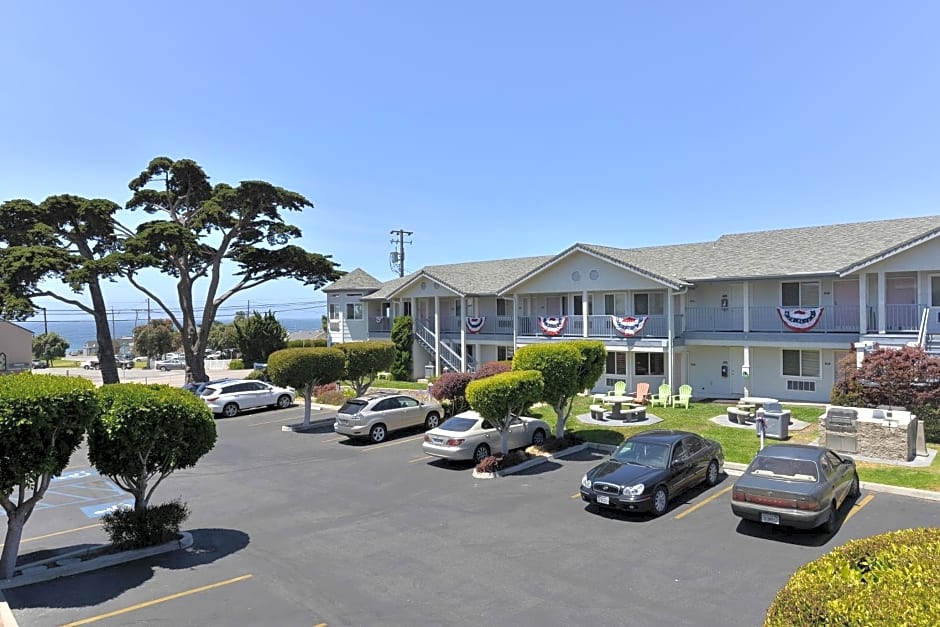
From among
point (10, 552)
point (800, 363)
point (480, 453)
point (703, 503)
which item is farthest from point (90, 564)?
point (800, 363)

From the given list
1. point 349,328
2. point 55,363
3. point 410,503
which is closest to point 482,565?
point 410,503

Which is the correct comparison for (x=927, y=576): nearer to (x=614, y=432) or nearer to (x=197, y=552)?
(x=197, y=552)

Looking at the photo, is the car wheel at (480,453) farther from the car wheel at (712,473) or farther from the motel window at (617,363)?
the motel window at (617,363)

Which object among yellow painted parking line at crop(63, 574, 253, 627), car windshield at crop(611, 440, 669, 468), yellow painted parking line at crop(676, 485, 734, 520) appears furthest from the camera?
car windshield at crop(611, 440, 669, 468)

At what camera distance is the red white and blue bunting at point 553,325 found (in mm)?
28688

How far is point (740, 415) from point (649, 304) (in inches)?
332

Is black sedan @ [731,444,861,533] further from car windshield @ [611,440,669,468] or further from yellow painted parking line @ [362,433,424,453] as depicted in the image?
yellow painted parking line @ [362,433,424,453]

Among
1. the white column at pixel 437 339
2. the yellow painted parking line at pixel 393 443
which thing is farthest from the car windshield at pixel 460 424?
the white column at pixel 437 339

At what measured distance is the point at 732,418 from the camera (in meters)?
20.7

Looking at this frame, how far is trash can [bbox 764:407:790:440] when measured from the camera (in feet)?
59.6

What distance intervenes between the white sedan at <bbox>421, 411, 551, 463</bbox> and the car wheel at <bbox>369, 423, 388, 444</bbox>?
384cm

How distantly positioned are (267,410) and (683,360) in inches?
804

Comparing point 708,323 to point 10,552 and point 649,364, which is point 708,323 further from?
point 10,552

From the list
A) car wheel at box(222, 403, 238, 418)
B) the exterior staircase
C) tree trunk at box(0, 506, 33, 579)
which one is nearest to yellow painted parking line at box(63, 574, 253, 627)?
tree trunk at box(0, 506, 33, 579)
